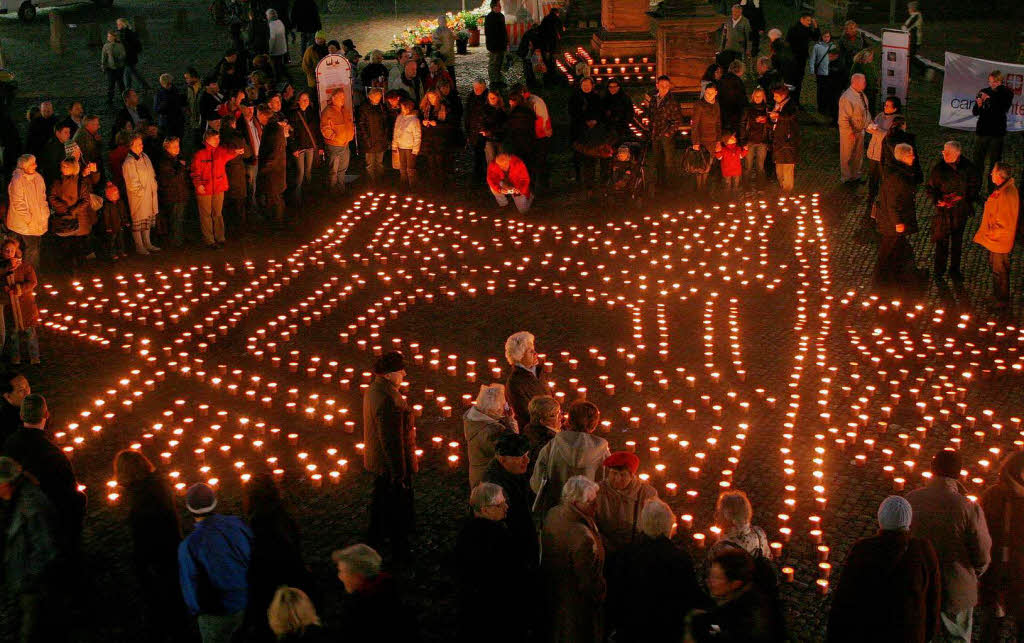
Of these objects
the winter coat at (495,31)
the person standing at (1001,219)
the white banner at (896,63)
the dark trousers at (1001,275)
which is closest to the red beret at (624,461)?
the person standing at (1001,219)

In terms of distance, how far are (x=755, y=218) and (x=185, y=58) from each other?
1661cm

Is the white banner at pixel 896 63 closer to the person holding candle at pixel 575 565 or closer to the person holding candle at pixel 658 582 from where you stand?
the person holding candle at pixel 575 565

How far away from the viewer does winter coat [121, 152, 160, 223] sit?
14.5 meters

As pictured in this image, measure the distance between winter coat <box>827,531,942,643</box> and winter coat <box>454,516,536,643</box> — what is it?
1.73 metres

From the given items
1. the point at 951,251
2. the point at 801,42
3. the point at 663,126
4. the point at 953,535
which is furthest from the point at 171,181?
the point at 801,42

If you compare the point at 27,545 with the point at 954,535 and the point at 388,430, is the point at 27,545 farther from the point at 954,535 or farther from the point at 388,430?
the point at 954,535

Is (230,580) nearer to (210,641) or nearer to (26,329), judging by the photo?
(210,641)

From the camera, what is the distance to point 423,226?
1594 centimetres

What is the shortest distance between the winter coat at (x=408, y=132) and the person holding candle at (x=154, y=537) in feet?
33.5

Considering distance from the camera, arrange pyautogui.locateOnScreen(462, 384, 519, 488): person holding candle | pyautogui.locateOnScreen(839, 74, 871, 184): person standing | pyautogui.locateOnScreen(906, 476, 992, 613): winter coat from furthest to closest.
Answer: pyautogui.locateOnScreen(839, 74, 871, 184): person standing
pyautogui.locateOnScreen(462, 384, 519, 488): person holding candle
pyautogui.locateOnScreen(906, 476, 992, 613): winter coat

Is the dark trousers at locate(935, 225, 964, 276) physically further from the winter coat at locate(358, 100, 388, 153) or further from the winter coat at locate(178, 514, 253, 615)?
the winter coat at locate(178, 514, 253, 615)

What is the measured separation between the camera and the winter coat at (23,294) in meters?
11.3

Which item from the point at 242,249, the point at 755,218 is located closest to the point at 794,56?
the point at 755,218

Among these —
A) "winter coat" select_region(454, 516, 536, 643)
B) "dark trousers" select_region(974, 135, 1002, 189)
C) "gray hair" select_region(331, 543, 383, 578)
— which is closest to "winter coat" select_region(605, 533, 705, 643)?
"winter coat" select_region(454, 516, 536, 643)
